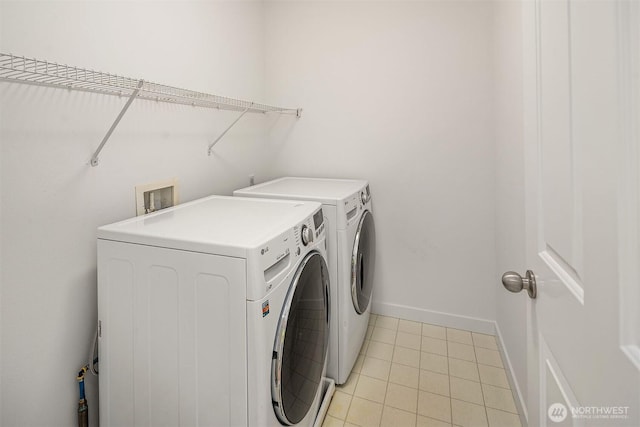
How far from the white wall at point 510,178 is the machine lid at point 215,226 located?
38.6 inches

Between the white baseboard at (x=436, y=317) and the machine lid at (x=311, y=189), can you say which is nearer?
the machine lid at (x=311, y=189)

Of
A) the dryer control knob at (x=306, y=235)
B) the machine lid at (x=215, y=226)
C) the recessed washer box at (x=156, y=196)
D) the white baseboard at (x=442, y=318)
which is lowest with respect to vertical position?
the white baseboard at (x=442, y=318)

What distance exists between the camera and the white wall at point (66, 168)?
1.06m

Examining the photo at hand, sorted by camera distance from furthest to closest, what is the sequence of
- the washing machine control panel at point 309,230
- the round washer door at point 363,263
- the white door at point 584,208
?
the round washer door at point 363,263
the washing machine control panel at point 309,230
the white door at point 584,208

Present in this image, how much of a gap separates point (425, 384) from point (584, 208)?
157 cm

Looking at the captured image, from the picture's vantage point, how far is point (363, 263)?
2006 millimetres

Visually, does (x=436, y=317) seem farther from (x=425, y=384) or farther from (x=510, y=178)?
(x=510, y=178)

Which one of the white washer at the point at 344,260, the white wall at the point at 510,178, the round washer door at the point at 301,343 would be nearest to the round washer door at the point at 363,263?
the white washer at the point at 344,260

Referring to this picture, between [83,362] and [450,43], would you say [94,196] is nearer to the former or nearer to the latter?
[83,362]

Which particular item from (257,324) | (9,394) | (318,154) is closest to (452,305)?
(318,154)

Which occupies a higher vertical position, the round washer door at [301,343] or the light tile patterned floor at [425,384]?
the round washer door at [301,343]

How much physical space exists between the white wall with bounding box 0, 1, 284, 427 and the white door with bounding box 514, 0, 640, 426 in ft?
4.90

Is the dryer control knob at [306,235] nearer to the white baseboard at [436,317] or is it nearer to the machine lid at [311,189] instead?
the machine lid at [311,189]

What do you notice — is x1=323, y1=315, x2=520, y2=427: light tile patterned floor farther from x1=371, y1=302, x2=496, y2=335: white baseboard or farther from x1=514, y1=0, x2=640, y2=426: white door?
x1=514, y1=0, x2=640, y2=426: white door
